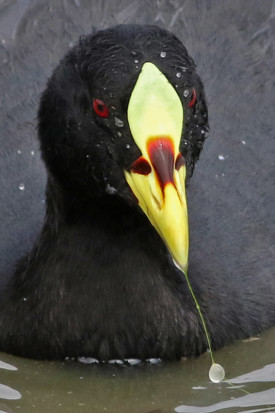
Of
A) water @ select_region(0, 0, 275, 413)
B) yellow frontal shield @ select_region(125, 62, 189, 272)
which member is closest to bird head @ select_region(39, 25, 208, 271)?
yellow frontal shield @ select_region(125, 62, 189, 272)

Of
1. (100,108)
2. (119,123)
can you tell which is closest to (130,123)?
(119,123)

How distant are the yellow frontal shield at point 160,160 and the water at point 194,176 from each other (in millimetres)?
939

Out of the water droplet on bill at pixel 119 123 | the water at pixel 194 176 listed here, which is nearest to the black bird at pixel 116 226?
the water droplet on bill at pixel 119 123

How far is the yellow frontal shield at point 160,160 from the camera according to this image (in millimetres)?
6543

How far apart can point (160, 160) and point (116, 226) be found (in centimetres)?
72

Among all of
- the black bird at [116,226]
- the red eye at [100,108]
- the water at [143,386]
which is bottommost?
the water at [143,386]

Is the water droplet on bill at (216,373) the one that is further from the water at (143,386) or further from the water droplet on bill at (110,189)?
the water droplet on bill at (110,189)

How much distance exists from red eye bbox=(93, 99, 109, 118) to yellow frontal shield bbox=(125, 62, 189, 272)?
149 millimetres

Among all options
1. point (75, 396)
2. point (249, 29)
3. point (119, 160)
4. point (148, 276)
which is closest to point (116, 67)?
point (119, 160)

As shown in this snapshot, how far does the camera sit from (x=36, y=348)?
7.39 meters

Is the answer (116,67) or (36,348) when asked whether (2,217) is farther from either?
(116,67)

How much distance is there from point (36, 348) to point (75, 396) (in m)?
0.32

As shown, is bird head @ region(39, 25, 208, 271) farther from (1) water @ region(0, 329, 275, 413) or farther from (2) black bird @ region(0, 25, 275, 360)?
(1) water @ region(0, 329, 275, 413)

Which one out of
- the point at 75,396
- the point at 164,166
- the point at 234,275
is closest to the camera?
the point at 164,166
